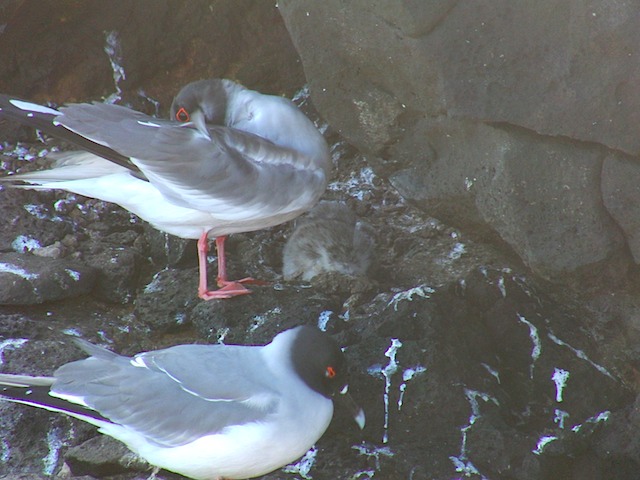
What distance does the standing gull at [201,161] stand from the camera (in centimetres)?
422

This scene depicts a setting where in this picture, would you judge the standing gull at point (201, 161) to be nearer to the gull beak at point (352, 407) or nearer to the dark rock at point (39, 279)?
the dark rock at point (39, 279)

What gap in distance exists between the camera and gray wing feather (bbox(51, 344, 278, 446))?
130 inches

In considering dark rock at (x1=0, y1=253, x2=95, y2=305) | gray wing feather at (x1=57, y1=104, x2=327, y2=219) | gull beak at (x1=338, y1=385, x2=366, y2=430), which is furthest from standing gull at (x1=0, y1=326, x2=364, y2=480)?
dark rock at (x1=0, y1=253, x2=95, y2=305)

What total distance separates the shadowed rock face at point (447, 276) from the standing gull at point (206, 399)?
1.39ft

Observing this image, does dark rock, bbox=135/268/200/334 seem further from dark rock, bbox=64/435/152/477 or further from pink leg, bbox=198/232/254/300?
dark rock, bbox=64/435/152/477

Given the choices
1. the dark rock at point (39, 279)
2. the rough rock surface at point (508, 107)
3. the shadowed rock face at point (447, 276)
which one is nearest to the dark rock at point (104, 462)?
the shadowed rock face at point (447, 276)

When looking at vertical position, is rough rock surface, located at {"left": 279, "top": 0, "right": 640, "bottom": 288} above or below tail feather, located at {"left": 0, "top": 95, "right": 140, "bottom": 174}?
above

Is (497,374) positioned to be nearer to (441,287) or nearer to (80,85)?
(441,287)

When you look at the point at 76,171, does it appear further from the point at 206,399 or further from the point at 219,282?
the point at 206,399

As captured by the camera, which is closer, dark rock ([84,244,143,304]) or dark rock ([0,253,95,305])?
dark rock ([0,253,95,305])

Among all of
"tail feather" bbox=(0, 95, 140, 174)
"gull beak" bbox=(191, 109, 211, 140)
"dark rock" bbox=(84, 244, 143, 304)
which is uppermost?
"gull beak" bbox=(191, 109, 211, 140)

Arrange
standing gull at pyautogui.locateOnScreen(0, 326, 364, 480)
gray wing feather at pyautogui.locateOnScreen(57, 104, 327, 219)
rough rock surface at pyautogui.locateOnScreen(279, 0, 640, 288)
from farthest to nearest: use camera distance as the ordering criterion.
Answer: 1. gray wing feather at pyautogui.locateOnScreen(57, 104, 327, 219)
2. rough rock surface at pyautogui.locateOnScreen(279, 0, 640, 288)
3. standing gull at pyautogui.locateOnScreen(0, 326, 364, 480)

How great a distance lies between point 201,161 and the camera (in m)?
4.24

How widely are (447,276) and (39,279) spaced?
6.39 feet
